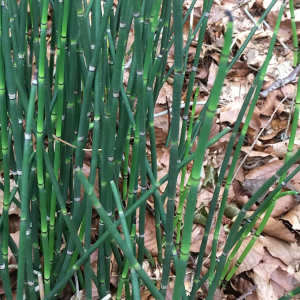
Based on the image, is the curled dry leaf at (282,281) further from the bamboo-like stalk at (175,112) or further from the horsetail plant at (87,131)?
the bamboo-like stalk at (175,112)

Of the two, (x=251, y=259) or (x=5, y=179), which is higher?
(x=5, y=179)

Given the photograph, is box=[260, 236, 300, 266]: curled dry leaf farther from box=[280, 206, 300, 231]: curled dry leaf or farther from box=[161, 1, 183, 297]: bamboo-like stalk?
box=[161, 1, 183, 297]: bamboo-like stalk

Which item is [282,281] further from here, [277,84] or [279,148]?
[277,84]

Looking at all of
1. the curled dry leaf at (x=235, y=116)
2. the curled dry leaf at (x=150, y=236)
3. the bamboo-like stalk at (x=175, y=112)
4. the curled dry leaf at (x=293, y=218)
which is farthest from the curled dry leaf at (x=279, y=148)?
the bamboo-like stalk at (x=175, y=112)

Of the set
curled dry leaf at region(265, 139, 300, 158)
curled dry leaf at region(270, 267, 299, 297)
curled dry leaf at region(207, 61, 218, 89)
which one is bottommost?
curled dry leaf at region(270, 267, 299, 297)

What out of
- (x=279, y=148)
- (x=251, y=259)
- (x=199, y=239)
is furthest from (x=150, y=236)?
(x=279, y=148)

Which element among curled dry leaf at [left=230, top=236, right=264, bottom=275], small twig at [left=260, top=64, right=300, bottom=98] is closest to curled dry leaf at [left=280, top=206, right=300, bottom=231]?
curled dry leaf at [left=230, top=236, right=264, bottom=275]

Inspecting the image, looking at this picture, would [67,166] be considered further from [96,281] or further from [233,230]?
[233,230]

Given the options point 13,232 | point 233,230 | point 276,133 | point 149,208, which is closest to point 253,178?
point 276,133

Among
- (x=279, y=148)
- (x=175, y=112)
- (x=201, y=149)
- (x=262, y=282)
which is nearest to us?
(x=201, y=149)

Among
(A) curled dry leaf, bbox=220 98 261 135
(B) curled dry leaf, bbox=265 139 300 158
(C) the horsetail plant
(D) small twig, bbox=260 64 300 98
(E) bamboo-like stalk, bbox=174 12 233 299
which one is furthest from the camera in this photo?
(D) small twig, bbox=260 64 300 98

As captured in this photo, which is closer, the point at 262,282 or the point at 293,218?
the point at 262,282
